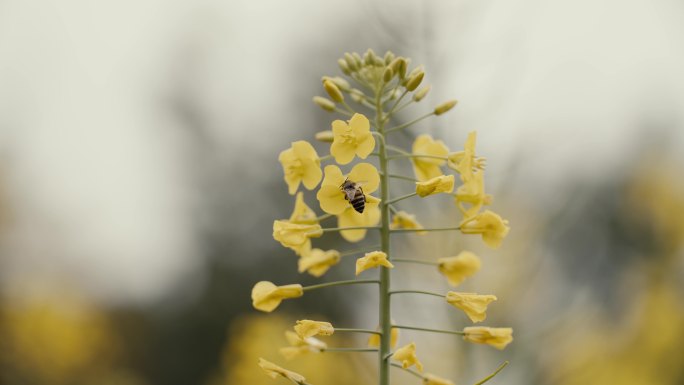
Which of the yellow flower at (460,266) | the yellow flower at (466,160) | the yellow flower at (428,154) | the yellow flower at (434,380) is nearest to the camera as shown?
the yellow flower at (434,380)

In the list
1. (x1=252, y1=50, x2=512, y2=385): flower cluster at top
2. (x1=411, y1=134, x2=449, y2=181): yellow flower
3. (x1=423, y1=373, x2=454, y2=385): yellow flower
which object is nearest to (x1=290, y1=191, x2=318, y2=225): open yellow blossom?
(x1=252, y1=50, x2=512, y2=385): flower cluster at top

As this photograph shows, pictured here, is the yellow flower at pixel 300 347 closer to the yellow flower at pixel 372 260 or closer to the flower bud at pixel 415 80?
the yellow flower at pixel 372 260

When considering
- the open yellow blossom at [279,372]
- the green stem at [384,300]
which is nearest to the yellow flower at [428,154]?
the green stem at [384,300]

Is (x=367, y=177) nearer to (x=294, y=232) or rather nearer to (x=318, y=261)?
(x=294, y=232)

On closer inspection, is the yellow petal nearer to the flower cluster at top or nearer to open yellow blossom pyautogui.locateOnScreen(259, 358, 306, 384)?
the flower cluster at top

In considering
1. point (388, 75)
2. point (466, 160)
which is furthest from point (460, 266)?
point (388, 75)

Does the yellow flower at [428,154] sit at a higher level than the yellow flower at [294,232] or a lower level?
higher

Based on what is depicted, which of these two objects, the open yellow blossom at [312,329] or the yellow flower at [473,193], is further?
the yellow flower at [473,193]
